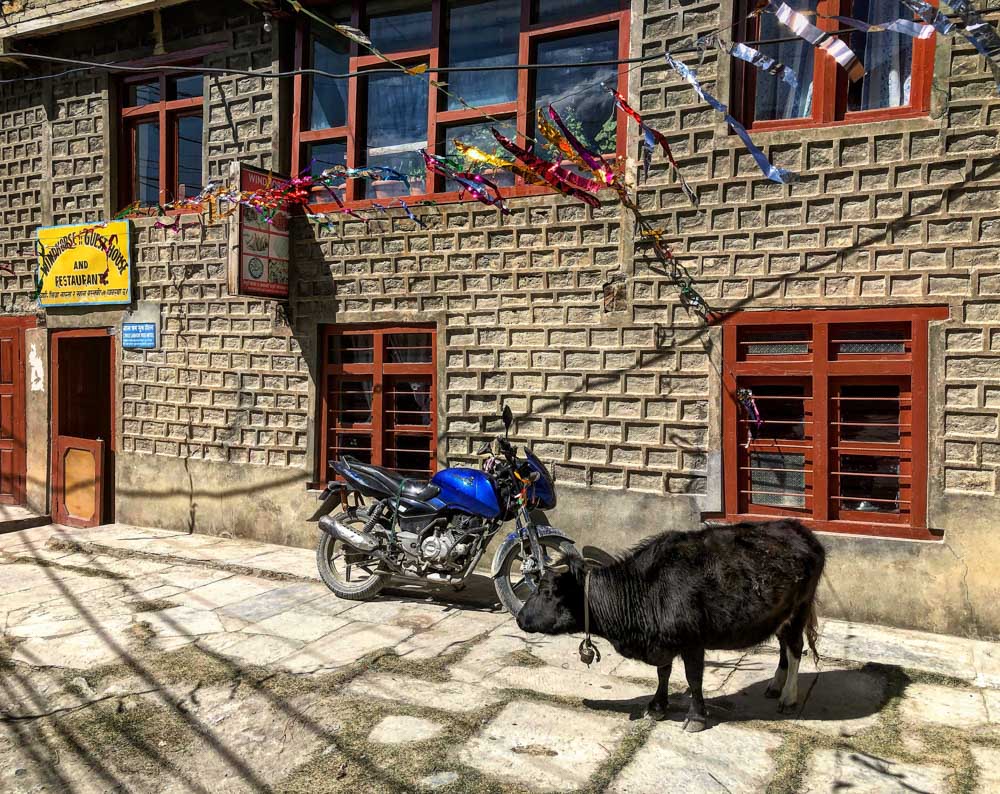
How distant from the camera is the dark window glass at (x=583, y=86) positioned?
24.1 feet

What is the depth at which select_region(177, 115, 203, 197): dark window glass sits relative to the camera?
965cm

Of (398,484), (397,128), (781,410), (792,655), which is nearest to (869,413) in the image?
(781,410)

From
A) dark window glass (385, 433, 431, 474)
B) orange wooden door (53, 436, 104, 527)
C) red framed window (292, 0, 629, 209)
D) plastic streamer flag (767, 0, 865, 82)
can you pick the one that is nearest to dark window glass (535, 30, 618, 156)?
red framed window (292, 0, 629, 209)

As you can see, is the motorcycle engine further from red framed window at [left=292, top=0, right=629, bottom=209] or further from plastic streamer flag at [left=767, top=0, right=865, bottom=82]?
plastic streamer flag at [left=767, top=0, right=865, bottom=82]

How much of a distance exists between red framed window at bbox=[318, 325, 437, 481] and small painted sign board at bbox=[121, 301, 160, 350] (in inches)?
99.9

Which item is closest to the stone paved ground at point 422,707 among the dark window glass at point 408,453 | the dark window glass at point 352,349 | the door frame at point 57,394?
the dark window glass at point 408,453

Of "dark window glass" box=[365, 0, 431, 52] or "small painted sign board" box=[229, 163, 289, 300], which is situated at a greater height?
"dark window glass" box=[365, 0, 431, 52]

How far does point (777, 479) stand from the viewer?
21.7ft

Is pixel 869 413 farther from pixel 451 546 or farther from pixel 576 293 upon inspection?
pixel 451 546

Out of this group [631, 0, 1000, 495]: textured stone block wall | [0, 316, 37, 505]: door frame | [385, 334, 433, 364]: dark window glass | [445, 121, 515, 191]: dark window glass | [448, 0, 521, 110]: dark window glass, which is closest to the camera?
[631, 0, 1000, 495]: textured stone block wall

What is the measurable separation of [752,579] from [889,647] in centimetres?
218

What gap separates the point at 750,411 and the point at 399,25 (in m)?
5.61

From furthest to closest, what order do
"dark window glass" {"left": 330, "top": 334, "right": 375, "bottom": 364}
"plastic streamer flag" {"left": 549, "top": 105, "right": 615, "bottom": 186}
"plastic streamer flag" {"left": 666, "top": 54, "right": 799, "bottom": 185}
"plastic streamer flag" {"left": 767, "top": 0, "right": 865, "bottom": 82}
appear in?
1. "dark window glass" {"left": 330, "top": 334, "right": 375, "bottom": 364}
2. "plastic streamer flag" {"left": 549, "top": 105, "right": 615, "bottom": 186}
3. "plastic streamer flag" {"left": 666, "top": 54, "right": 799, "bottom": 185}
4. "plastic streamer flag" {"left": 767, "top": 0, "right": 865, "bottom": 82}

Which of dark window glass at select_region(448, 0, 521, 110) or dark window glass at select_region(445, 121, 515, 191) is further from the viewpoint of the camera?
dark window glass at select_region(448, 0, 521, 110)
